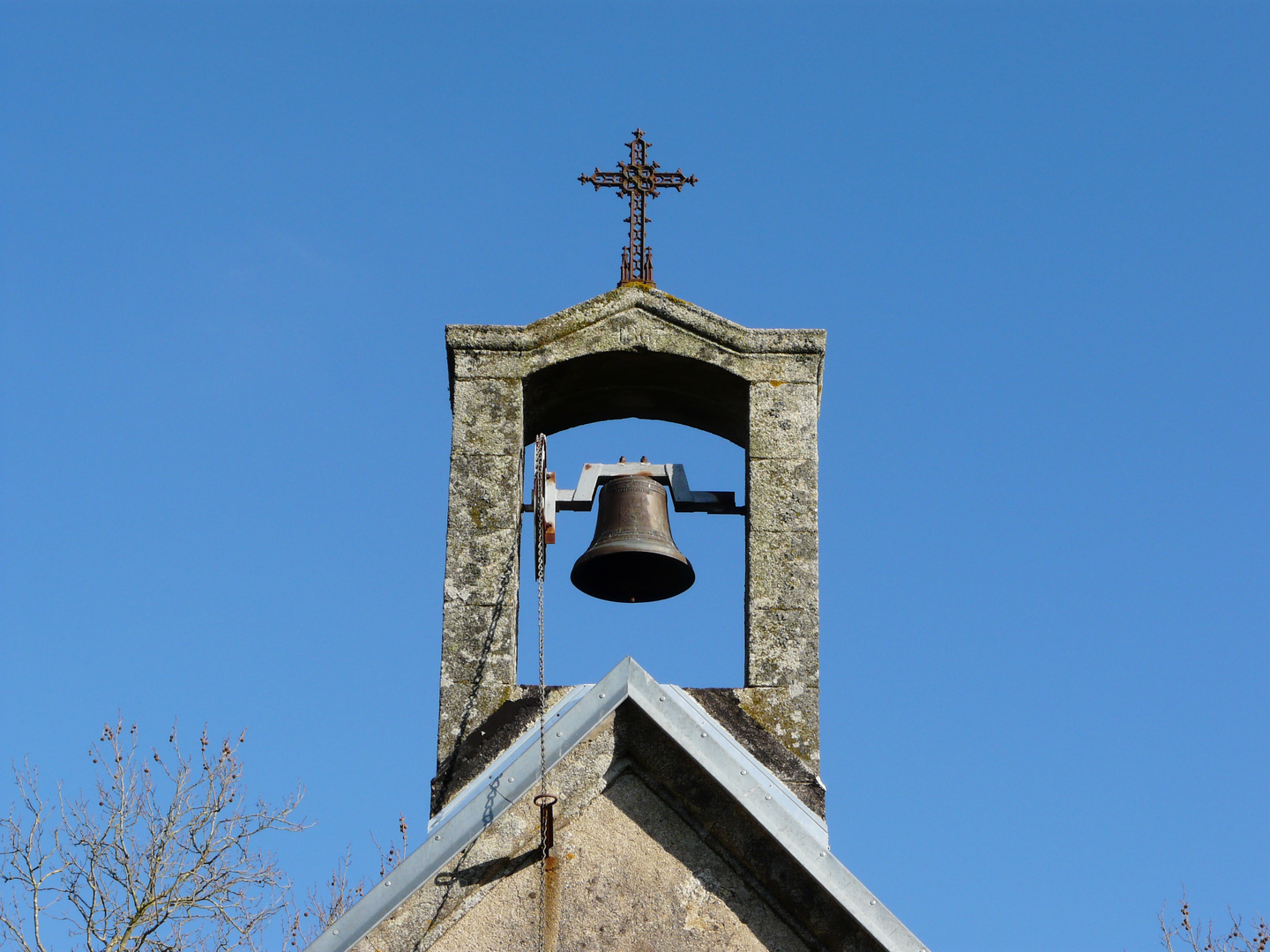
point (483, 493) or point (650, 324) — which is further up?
point (650, 324)

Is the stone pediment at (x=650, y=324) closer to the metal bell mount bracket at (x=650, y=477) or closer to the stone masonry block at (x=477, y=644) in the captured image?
the metal bell mount bracket at (x=650, y=477)

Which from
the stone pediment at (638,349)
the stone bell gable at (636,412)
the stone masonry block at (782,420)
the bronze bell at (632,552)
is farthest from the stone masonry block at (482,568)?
the stone masonry block at (782,420)

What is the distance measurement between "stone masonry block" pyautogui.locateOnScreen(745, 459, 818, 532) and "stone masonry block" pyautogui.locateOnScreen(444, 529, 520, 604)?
96 cm

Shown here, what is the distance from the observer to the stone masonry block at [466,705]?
6.13 metres

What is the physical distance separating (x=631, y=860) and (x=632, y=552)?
6.06ft

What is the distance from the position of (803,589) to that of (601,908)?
81.3 inches

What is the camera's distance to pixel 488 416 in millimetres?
6699

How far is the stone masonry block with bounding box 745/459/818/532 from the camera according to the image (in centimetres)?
655

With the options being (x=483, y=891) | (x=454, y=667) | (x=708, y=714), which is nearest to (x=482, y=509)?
(x=454, y=667)

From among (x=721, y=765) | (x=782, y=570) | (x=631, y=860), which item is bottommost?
(x=631, y=860)

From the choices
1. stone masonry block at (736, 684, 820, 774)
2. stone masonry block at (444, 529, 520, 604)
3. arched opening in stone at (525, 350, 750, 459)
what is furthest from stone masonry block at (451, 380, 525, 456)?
stone masonry block at (736, 684, 820, 774)

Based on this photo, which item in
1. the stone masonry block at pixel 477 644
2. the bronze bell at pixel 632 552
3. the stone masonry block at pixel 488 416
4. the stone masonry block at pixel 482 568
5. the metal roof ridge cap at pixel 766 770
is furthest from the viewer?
the stone masonry block at pixel 488 416

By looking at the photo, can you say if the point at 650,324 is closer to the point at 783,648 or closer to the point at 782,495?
the point at 782,495

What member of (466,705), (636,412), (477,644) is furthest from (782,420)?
(466,705)
